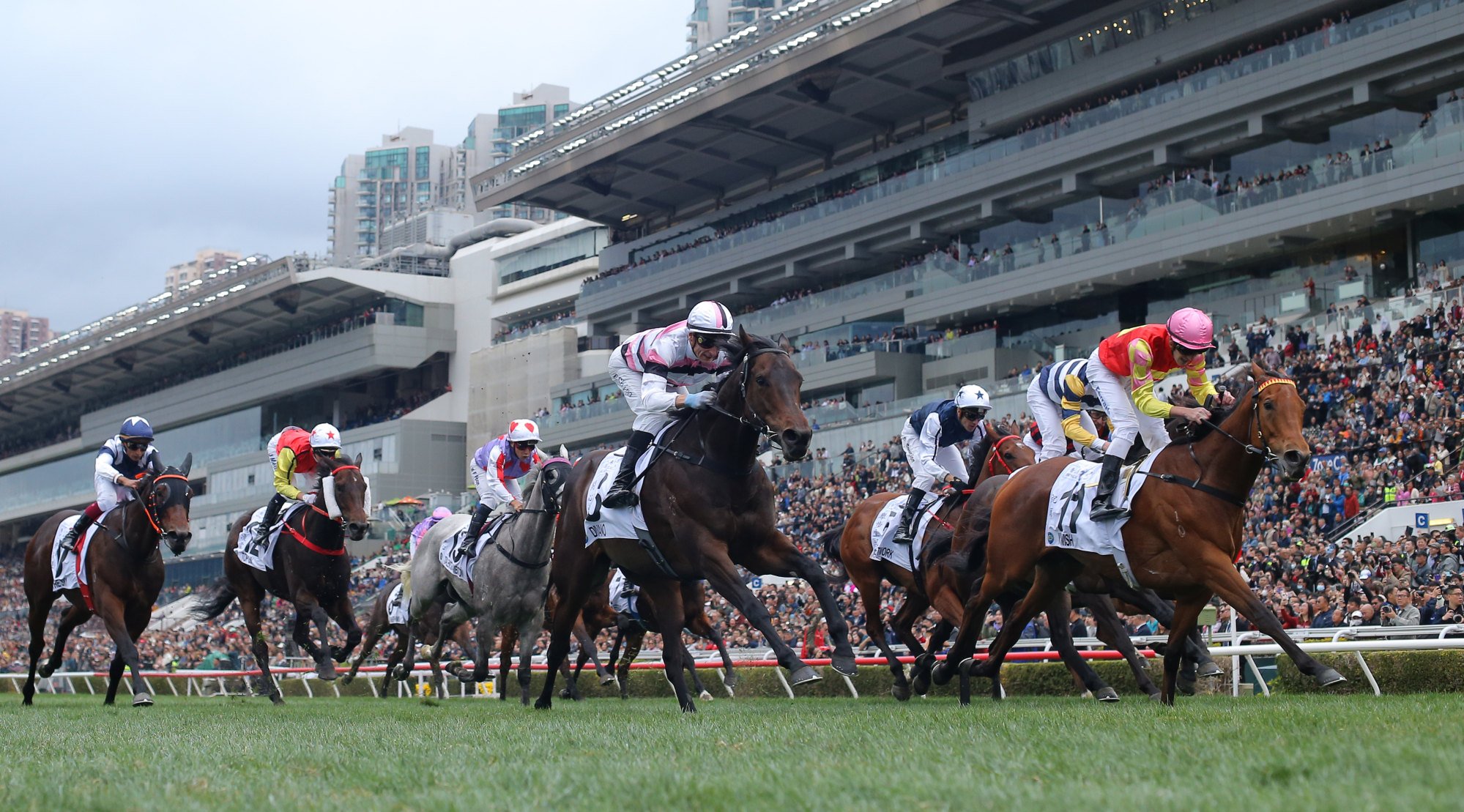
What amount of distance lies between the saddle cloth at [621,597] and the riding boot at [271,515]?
3400mm

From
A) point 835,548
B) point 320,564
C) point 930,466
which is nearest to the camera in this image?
point 930,466

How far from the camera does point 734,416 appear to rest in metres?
8.95

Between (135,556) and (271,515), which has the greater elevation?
(271,515)

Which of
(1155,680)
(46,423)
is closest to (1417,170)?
(1155,680)

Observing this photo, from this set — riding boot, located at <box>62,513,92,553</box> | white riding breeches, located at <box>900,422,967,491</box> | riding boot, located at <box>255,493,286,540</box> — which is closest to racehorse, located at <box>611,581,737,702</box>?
white riding breeches, located at <box>900,422,967,491</box>

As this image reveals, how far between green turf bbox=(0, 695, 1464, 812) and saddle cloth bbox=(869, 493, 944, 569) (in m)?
Answer: 4.40

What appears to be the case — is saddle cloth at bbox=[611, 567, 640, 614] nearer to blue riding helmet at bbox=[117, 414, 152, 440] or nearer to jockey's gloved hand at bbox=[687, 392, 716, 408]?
blue riding helmet at bbox=[117, 414, 152, 440]

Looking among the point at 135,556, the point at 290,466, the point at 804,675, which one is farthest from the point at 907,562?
the point at 135,556

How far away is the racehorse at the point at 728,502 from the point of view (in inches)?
337

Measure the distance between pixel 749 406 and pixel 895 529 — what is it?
4730 mm

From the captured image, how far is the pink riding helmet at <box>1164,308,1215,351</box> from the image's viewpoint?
28.6 feet

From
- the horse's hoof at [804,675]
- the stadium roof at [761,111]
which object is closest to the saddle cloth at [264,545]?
the horse's hoof at [804,675]

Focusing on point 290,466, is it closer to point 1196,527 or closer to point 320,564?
point 320,564

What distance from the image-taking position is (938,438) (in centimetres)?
1272
